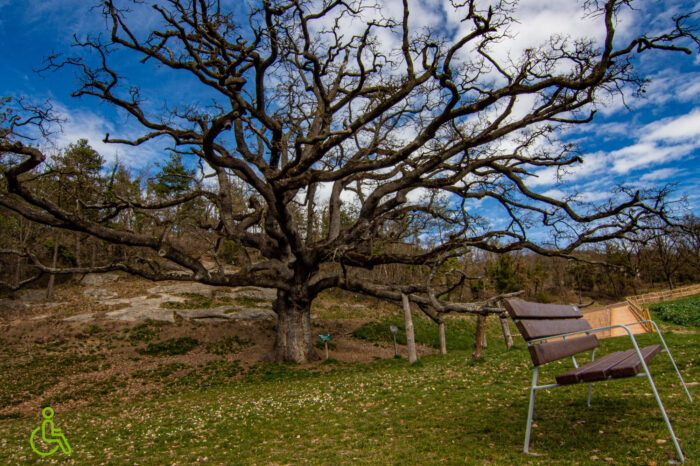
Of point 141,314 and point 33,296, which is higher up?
point 33,296

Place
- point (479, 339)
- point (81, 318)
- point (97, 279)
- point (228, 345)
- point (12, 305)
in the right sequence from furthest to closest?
1. point (97, 279)
2. point (12, 305)
3. point (81, 318)
4. point (228, 345)
5. point (479, 339)

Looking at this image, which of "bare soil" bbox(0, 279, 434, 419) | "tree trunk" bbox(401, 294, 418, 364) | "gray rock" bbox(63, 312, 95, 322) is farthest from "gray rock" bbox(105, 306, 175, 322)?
"tree trunk" bbox(401, 294, 418, 364)

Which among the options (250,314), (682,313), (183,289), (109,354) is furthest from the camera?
(183,289)

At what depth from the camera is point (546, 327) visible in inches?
170

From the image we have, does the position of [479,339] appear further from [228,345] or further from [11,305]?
[11,305]

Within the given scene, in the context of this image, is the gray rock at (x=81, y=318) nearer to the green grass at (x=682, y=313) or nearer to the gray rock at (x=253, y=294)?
the gray rock at (x=253, y=294)

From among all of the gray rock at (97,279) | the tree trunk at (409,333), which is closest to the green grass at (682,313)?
the tree trunk at (409,333)

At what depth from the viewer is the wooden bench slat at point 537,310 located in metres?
4.01

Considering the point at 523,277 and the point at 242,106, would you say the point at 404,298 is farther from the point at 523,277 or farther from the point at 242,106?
the point at 523,277

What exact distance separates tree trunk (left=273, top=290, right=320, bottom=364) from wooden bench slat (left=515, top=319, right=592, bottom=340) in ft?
36.7

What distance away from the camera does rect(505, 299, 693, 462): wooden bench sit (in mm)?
3186

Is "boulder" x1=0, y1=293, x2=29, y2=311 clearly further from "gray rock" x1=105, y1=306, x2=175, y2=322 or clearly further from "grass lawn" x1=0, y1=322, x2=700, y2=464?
"grass lawn" x1=0, y1=322, x2=700, y2=464

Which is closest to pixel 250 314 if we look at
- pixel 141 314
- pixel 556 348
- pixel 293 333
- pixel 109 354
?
pixel 141 314

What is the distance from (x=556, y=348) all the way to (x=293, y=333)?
12.0 m
